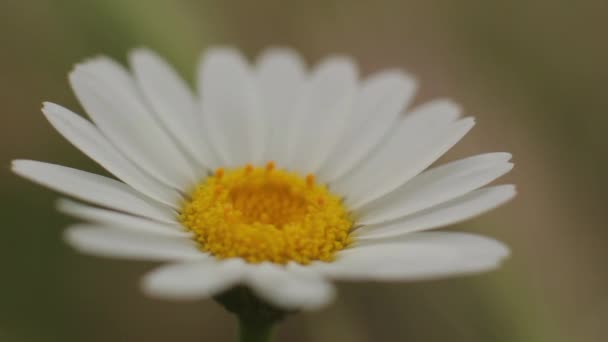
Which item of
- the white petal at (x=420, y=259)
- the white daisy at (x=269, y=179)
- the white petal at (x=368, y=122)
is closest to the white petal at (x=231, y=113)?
the white daisy at (x=269, y=179)

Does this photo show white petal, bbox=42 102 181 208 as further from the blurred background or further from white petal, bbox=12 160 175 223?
the blurred background

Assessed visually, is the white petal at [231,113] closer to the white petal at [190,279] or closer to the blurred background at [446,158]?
the blurred background at [446,158]

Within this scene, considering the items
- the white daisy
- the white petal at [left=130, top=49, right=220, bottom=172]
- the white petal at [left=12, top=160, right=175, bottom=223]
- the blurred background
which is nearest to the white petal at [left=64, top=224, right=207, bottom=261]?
the white daisy

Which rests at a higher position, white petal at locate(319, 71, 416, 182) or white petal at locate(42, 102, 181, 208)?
white petal at locate(319, 71, 416, 182)

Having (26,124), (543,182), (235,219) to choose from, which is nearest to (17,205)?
(26,124)

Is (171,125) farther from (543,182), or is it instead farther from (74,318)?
(543,182)

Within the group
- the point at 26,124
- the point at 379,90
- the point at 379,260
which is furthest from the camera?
the point at 26,124
